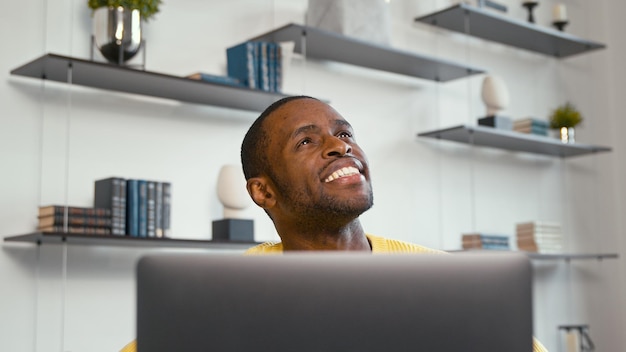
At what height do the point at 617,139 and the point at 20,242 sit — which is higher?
the point at 617,139

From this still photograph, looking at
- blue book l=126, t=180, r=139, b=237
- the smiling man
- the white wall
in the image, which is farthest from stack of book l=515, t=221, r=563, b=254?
the smiling man

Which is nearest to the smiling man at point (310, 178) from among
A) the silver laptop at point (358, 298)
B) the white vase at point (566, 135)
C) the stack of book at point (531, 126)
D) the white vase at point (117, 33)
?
the silver laptop at point (358, 298)

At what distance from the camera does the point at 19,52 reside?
281 cm

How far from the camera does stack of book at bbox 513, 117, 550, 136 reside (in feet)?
13.6

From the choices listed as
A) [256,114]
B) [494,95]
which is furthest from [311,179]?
[494,95]

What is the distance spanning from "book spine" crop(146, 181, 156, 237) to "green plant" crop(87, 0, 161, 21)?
572mm

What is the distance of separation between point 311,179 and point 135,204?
1286 millimetres

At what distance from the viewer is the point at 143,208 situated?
272 centimetres

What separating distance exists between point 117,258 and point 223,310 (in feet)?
7.52

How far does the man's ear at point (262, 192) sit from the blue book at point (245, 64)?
1447 millimetres

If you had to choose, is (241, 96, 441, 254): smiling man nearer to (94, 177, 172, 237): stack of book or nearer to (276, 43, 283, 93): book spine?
(94, 177, 172, 237): stack of book

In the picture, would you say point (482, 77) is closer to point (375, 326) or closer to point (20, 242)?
point (20, 242)

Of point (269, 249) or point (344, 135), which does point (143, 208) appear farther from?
point (344, 135)

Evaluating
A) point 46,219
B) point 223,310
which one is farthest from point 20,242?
point 223,310
